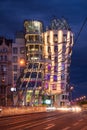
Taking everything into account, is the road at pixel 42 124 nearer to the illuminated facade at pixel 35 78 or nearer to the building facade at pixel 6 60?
the illuminated facade at pixel 35 78

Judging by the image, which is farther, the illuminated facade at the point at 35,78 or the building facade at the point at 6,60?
the building facade at the point at 6,60

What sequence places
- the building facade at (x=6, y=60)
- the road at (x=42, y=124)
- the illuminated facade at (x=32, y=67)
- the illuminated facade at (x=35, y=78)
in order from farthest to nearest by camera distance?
the building facade at (x=6, y=60) < the illuminated facade at (x=35, y=78) < the illuminated facade at (x=32, y=67) < the road at (x=42, y=124)

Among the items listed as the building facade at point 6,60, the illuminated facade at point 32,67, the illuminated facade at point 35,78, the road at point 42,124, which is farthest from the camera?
the building facade at point 6,60

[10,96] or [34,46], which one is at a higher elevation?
[34,46]

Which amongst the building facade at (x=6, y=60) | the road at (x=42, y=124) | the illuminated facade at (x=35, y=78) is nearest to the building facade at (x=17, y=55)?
the building facade at (x=6, y=60)

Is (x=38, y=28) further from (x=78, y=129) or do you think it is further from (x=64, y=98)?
(x=78, y=129)

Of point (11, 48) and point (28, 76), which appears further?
point (11, 48)

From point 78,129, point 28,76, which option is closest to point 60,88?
point 28,76

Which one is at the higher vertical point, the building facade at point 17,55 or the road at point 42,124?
the building facade at point 17,55

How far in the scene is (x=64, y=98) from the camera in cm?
19950

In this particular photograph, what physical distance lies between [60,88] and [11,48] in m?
29.3

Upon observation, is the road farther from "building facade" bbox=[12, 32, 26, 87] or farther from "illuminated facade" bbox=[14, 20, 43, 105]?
"building facade" bbox=[12, 32, 26, 87]

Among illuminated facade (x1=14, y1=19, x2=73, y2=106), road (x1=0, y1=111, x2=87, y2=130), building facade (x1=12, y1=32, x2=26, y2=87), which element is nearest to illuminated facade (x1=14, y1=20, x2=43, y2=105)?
illuminated facade (x1=14, y1=19, x2=73, y2=106)

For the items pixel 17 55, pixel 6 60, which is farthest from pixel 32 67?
pixel 6 60
